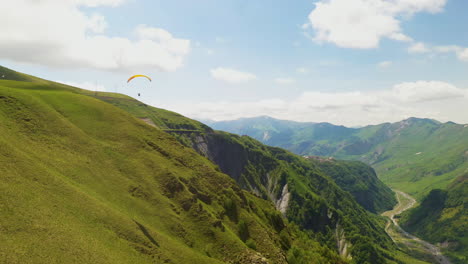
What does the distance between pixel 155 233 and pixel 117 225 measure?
8.60 metres

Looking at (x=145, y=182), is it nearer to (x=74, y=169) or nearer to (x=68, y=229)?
(x=74, y=169)

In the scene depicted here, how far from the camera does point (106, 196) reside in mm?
61625

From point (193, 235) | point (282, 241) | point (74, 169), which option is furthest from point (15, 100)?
point (282, 241)

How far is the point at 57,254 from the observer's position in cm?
3900

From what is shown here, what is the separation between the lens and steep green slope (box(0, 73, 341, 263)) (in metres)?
42.8

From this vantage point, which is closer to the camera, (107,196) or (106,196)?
(106,196)

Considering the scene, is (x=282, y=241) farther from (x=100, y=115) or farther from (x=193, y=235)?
(x=100, y=115)

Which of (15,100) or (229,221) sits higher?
(15,100)

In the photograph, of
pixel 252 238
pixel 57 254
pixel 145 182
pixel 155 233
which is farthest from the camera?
pixel 252 238

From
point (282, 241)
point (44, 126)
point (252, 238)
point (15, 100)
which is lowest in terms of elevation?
point (282, 241)

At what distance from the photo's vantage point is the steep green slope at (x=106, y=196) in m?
42.8

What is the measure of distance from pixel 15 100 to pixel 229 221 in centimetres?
7368

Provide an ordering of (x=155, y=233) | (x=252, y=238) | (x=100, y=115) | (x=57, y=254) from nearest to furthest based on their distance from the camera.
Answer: (x=57, y=254), (x=155, y=233), (x=252, y=238), (x=100, y=115)

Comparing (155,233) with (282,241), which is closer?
(155,233)
